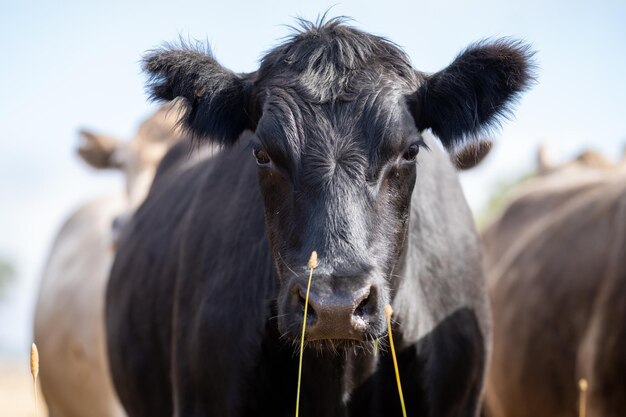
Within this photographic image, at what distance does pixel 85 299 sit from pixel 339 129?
6129mm

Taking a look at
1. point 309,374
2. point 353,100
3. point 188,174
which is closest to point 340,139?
point 353,100

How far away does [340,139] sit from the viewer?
13.3 ft

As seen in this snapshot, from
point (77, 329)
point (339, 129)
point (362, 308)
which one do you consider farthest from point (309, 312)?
point (77, 329)

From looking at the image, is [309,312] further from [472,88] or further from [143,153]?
[143,153]

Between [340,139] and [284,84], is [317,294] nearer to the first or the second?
[340,139]

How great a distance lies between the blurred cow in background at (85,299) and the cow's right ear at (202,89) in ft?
14.4

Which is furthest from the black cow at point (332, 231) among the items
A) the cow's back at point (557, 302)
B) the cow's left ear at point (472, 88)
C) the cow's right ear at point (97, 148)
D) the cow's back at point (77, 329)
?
the cow's right ear at point (97, 148)

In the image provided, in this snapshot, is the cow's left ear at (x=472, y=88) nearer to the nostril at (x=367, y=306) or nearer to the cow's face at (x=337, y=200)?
the cow's face at (x=337, y=200)

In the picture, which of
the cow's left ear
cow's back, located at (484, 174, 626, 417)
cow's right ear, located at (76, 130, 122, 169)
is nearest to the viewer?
the cow's left ear

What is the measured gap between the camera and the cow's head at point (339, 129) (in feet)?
12.4

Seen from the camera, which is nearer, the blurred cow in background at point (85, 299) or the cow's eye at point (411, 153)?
the cow's eye at point (411, 153)

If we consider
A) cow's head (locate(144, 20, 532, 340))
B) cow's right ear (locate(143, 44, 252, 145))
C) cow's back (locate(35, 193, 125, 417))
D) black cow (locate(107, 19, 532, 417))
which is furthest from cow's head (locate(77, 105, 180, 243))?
cow's head (locate(144, 20, 532, 340))

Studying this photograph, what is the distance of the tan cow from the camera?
6.57 meters

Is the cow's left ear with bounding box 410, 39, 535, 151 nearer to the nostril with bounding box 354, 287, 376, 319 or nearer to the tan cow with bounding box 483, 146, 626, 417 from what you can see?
the nostril with bounding box 354, 287, 376, 319
